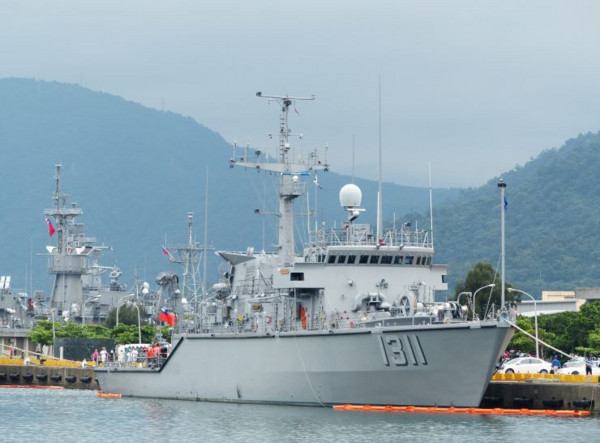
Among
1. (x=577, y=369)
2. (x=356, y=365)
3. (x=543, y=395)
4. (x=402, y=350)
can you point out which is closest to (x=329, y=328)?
(x=356, y=365)

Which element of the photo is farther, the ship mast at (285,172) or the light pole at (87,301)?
the light pole at (87,301)

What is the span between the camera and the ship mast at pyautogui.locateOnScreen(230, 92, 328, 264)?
5619cm

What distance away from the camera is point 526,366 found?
59.2 metres

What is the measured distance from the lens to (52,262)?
116 metres

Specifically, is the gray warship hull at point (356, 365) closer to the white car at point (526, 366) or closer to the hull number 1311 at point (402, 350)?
the hull number 1311 at point (402, 350)

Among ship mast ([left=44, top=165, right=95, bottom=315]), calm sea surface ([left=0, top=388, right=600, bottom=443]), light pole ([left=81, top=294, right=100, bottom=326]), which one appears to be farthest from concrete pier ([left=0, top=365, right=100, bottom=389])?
ship mast ([left=44, top=165, right=95, bottom=315])

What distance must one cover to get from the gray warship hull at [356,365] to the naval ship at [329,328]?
5cm

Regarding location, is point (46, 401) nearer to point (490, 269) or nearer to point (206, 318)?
point (206, 318)

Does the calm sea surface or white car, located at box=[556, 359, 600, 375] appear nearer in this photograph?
the calm sea surface

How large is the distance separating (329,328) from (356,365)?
200 centimetres

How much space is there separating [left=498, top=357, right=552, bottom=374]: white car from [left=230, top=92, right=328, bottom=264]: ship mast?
39.2ft

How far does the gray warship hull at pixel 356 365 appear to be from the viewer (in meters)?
45.8

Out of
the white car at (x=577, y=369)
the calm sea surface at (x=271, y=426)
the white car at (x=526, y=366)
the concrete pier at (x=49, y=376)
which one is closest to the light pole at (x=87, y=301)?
the concrete pier at (x=49, y=376)

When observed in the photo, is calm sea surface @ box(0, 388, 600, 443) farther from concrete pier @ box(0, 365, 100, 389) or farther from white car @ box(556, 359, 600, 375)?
concrete pier @ box(0, 365, 100, 389)
